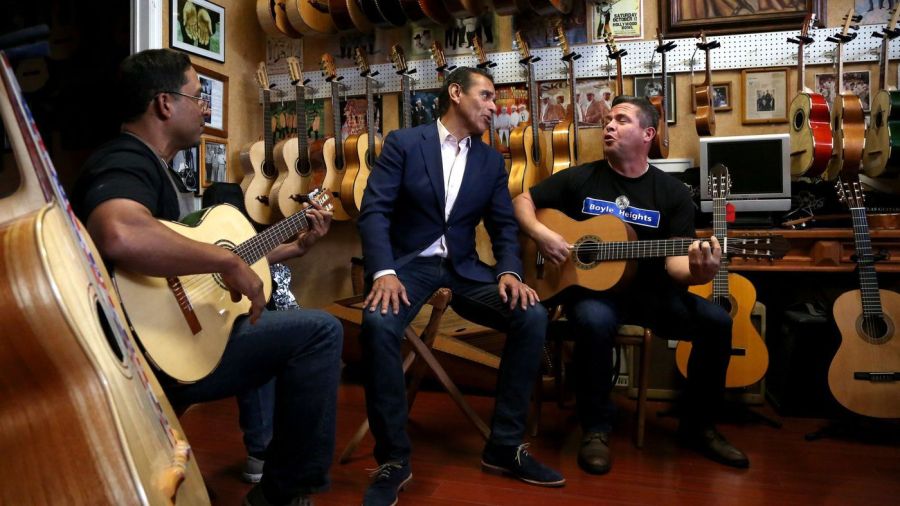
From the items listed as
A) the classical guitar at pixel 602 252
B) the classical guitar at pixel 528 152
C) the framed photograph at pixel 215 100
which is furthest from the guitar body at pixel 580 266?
the framed photograph at pixel 215 100

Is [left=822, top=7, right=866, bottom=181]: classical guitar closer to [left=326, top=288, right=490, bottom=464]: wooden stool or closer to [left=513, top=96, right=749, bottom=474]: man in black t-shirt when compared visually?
[left=513, top=96, right=749, bottom=474]: man in black t-shirt

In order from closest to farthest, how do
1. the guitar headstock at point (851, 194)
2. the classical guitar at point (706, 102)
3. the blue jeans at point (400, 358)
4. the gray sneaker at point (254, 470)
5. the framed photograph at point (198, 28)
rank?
1. the blue jeans at point (400, 358)
2. the gray sneaker at point (254, 470)
3. the guitar headstock at point (851, 194)
4. the classical guitar at point (706, 102)
5. the framed photograph at point (198, 28)

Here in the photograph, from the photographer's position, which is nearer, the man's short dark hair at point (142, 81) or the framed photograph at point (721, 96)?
the man's short dark hair at point (142, 81)

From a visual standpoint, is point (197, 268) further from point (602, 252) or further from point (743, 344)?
point (743, 344)

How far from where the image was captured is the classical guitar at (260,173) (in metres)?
3.99

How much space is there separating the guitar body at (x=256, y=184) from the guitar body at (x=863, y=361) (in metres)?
3.04

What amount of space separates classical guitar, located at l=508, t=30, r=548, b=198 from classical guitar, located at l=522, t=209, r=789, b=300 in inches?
34.5

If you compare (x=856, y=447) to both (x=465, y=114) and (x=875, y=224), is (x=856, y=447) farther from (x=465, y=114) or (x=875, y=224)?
(x=465, y=114)

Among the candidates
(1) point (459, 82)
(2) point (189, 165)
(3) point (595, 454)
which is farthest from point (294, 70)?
(3) point (595, 454)

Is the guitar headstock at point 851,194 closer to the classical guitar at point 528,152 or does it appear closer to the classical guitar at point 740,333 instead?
the classical guitar at point 740,333

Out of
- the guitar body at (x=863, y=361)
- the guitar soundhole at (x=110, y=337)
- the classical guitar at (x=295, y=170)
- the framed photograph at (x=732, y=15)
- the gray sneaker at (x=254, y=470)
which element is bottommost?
the gray sneaker at (x=254, y=470)

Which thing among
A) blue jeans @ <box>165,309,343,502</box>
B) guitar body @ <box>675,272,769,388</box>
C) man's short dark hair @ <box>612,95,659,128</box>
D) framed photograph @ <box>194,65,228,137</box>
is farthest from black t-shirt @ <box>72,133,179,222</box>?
framed photograph @ <box>194,65,228,137</box>

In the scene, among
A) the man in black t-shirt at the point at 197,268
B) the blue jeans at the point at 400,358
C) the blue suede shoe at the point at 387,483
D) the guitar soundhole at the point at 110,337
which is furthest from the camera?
the blue jeans at the point at 400,358

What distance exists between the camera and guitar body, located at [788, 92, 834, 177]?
Answer: 10.6 ft
